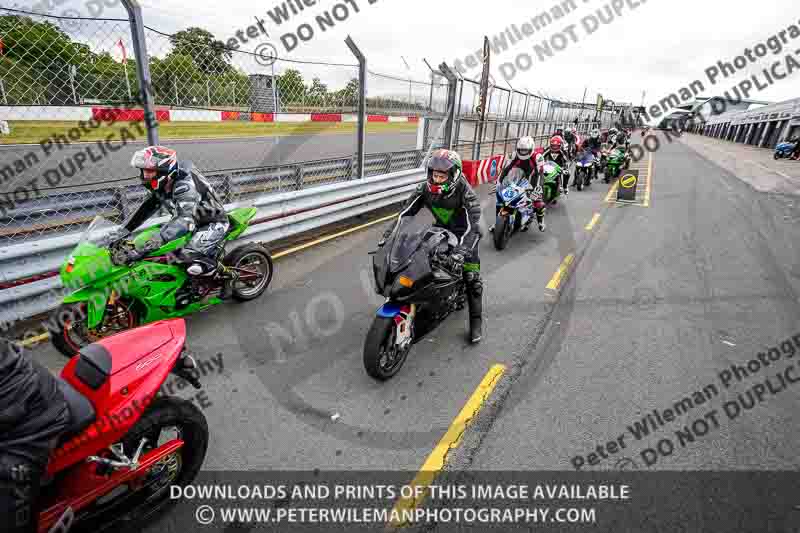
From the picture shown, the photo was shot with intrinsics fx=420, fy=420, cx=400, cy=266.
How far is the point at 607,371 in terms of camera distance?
4.17 m

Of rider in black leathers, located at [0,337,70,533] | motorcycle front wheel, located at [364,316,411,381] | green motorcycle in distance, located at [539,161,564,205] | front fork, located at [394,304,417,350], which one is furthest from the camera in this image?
green motorcycle in distance, located at [539,161,564,205]

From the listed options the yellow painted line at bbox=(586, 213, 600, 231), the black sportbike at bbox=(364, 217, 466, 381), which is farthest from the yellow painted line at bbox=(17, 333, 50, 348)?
the yellow painted line at bbox=(586, 213, 600, 231)

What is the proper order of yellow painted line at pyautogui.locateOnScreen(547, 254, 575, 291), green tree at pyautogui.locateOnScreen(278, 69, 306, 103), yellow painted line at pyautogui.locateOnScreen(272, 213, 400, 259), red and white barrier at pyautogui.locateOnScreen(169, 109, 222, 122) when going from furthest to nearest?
green tree at pyautogui.locateOnScreen(278, 69, 306, 103)
yellow painted line at pyautogui.locateOnScreen(272, 213, 400, 259)
red and white barrier at pyautogui.locateOnScreen(169, 109, 222, 122)
yellow painted line at pyautogui.locateOnScreen(547, 254, 575, 291)

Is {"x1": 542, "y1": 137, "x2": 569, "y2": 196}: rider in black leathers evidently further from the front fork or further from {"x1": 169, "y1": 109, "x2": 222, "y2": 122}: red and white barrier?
the front fork

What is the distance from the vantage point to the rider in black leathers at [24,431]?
1.77 meters

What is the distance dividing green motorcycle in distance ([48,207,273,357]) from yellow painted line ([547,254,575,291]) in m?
4.42

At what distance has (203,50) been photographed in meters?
6.04

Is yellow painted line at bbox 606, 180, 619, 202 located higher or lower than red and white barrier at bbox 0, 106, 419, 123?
lower

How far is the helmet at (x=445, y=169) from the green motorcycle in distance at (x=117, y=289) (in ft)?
8.20

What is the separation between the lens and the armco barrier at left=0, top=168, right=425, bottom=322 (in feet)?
14.1

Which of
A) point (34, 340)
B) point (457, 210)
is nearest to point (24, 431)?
point (34, 340)

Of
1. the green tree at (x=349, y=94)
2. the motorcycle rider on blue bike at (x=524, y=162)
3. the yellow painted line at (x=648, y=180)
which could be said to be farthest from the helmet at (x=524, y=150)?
the yellow painted line at (x=648, y=180)

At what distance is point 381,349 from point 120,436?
6.60ft

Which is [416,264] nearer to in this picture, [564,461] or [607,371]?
[564,461]
